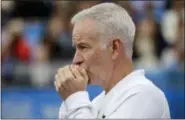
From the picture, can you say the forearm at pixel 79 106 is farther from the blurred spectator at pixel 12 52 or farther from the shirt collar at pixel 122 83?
the blurred spectator at pixel 12 52

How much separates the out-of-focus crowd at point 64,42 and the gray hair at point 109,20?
20.3ft

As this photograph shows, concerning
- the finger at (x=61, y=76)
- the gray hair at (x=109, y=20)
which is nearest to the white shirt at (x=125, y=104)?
the finger at (x=61, y=76)

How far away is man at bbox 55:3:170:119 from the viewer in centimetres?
350

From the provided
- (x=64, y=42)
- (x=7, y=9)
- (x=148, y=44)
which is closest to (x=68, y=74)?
(x=64, y=42)

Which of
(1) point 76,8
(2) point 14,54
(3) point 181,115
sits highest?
(1) point 76,8

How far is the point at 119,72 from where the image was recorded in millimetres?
3738

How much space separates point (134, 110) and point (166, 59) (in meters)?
6.97

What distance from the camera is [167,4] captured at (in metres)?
11.4

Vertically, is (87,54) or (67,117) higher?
(87,54)

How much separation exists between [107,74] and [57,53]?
273 inches

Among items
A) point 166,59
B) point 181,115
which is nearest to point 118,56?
point 181,115

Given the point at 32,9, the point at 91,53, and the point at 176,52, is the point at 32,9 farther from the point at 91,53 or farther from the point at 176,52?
the point at 91,53

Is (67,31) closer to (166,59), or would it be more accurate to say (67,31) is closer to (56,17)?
(56,17)

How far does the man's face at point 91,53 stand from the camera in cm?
361
